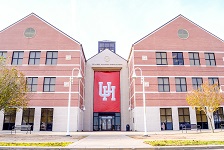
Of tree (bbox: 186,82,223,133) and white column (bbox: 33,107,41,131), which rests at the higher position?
tree (bbox: 186,82,223,133)

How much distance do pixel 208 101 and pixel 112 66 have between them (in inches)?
742

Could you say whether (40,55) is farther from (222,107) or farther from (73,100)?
(222,107)

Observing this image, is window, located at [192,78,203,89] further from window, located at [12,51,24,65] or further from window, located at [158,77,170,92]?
window, located at [12,51,24,65]

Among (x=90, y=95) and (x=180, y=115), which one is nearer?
(x=180, y=115)

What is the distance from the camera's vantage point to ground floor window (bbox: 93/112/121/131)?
36.6m

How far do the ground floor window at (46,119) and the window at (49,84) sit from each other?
2806mm

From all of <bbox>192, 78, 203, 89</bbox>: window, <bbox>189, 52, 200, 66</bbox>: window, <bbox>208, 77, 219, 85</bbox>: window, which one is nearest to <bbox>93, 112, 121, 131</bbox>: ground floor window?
<bbox>192, 78, 203, 89</bbox>: window

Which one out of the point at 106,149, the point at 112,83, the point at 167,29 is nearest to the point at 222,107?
the point at 167,29

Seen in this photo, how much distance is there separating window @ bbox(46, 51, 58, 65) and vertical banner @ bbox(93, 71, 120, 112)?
895 centimetres

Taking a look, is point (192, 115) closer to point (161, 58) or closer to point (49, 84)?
point (161, 58)

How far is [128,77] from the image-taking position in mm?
38094

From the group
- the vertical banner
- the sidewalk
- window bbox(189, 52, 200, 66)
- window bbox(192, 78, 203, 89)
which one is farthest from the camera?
the vertical banner

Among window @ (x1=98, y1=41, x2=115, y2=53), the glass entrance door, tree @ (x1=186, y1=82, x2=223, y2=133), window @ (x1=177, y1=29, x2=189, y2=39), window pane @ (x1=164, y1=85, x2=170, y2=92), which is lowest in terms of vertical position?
the glass entrance door

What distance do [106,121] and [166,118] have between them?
1163cm
